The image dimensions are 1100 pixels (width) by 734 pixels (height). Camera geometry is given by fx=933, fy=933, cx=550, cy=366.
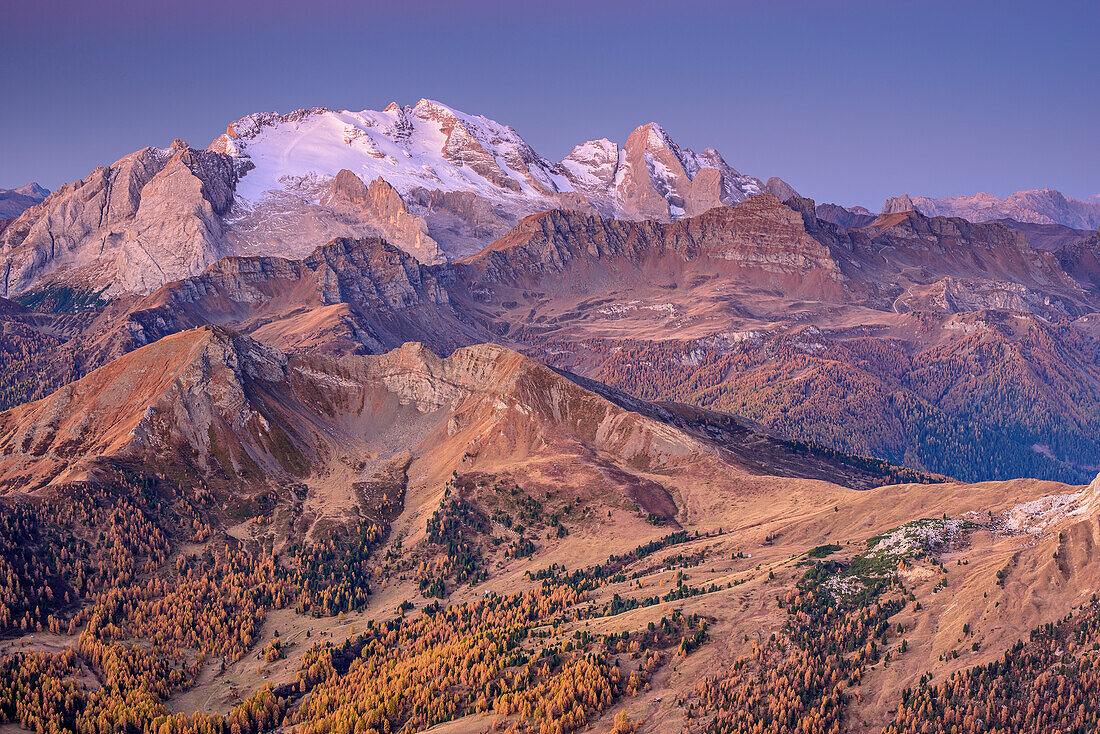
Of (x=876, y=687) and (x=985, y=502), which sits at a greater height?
(x=985, y=502)

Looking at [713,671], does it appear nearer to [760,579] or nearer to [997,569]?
[760,579]

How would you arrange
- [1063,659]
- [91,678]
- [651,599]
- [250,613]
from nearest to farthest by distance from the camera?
[1063,659], [91,678], [651,599], [250,613]

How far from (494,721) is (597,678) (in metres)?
16.8

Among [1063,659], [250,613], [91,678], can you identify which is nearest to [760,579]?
[1063,659]

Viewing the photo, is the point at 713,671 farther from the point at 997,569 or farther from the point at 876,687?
the point at 997,569

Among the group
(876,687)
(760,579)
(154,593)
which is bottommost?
(876,687)

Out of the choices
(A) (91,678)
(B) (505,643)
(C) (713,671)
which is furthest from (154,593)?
(C) (713,671)

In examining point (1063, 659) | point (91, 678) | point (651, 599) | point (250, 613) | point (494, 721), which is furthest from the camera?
point (250, 613)

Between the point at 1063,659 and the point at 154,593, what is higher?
the point at 154,593

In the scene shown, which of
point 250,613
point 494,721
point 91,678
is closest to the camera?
point 494,721

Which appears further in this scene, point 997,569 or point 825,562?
point 825,562

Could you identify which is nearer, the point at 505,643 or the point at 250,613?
the point at 505,643

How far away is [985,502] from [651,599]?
68.2 metres

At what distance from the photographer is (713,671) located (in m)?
142
